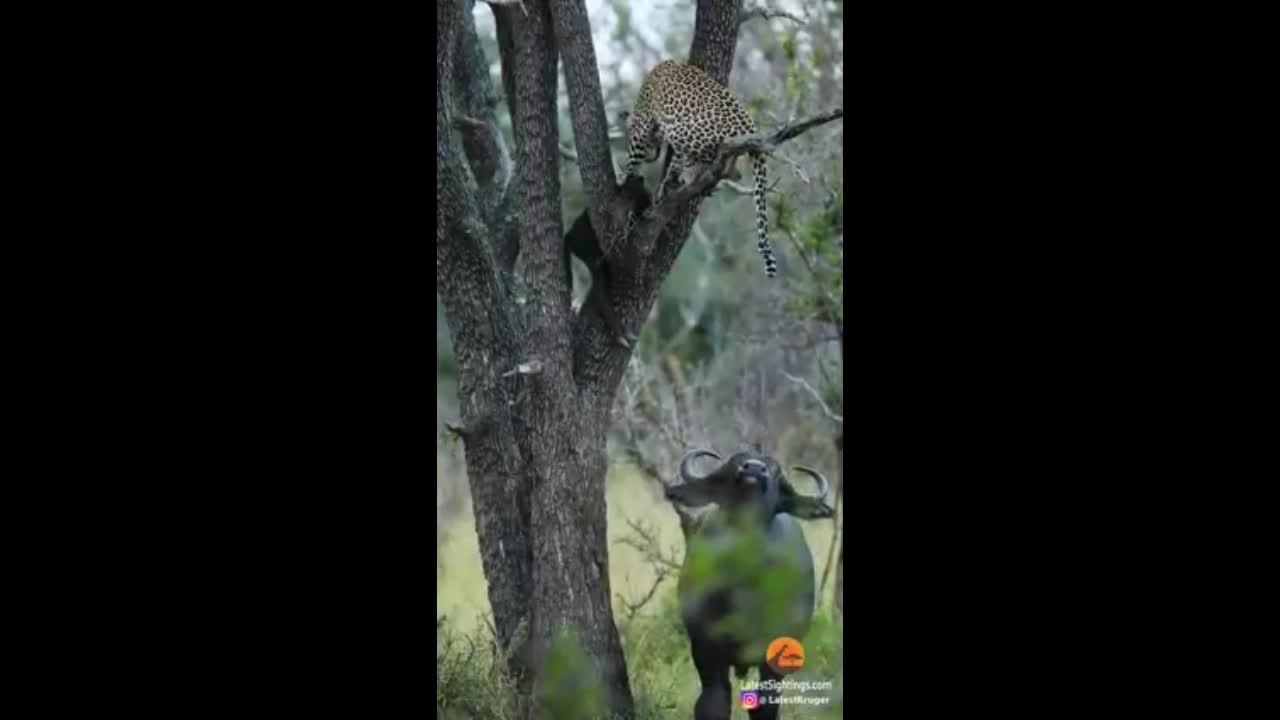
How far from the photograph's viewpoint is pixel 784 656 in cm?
460

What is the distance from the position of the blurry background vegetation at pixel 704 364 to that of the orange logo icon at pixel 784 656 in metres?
0.03

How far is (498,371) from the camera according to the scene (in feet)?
16.1

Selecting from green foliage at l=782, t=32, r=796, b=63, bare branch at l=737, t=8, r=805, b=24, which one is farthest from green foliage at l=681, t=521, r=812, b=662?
green foliage at l=782, t=32, r=796, b=63

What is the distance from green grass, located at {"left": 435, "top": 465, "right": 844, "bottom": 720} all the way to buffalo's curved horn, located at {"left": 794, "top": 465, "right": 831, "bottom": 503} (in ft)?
0.36

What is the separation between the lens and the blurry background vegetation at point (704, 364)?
4.82 meters

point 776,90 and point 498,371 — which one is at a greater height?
point 776,90

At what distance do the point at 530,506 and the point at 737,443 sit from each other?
2.27 ft

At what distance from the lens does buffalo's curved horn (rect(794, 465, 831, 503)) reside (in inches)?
189

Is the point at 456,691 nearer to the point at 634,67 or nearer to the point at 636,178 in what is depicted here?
the point at 636,178

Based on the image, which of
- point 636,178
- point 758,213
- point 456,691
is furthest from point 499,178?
point 456,691

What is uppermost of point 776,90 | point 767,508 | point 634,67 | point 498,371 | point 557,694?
point 776,90

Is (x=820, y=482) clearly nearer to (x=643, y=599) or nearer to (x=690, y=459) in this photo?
(x=690, y=459)

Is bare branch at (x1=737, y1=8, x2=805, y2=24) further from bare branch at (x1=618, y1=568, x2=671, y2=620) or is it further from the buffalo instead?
bare branch at (x1=618, y1=568, x2=671, y2=620)

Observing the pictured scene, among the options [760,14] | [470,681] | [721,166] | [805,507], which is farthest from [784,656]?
[760,14]
